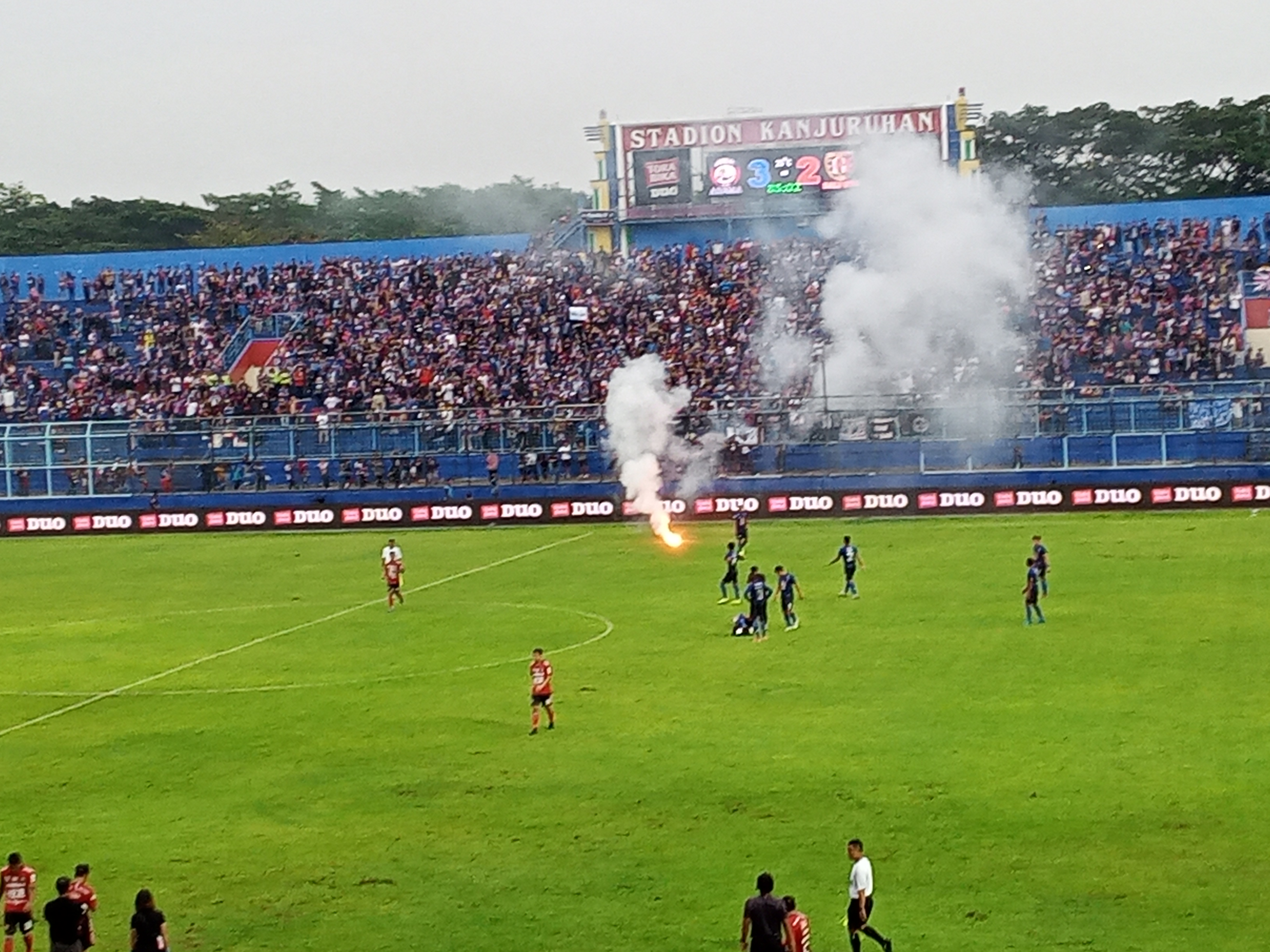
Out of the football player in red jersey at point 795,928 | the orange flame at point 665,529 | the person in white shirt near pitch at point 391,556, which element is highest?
the person in white shirt near pitch at point 391,556

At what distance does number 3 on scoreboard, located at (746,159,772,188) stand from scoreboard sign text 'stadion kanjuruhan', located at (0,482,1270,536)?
25.6m

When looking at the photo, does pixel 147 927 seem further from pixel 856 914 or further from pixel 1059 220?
pixel 1059 220

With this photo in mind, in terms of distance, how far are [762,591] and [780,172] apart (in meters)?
49.0

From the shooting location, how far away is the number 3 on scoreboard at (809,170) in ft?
258

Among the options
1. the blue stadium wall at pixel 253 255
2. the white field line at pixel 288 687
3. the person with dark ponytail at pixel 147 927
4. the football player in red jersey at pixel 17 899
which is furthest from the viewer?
the blue stadium wall at pixel 253 255

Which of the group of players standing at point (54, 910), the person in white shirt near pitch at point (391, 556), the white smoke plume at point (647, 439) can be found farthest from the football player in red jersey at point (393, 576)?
the group of players standing at point (54, 910)

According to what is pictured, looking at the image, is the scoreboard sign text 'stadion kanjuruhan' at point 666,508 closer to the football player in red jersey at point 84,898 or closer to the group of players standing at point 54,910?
the group of players standing at point 54,910

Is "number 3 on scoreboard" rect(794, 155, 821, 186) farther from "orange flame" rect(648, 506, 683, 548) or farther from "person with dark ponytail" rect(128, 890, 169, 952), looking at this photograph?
"person with dark ponytail" rect(128, 890, 169, 952)

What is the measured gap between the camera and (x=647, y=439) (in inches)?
2421

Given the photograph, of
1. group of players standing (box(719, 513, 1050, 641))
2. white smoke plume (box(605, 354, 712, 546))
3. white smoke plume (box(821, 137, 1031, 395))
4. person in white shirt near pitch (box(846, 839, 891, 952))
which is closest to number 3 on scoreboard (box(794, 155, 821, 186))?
white smoke plume (box(821, 137, 1031, 395))

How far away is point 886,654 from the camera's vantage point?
1235 inches

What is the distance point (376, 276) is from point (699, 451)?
84.7ft

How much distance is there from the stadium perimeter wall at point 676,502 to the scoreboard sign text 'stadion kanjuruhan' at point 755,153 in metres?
24.0

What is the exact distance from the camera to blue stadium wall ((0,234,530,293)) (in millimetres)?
83938
